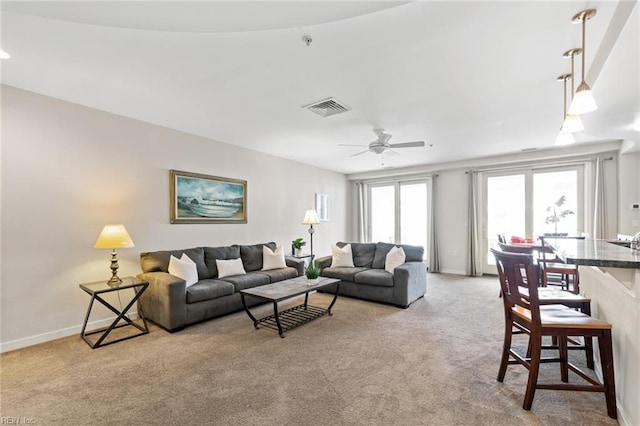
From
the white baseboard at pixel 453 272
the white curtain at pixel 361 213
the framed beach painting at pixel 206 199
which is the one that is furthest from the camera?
the white curtain at pixel 361 213

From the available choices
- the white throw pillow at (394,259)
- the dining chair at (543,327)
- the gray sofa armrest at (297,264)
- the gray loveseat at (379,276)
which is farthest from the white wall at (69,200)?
the dining chair at (543,327)

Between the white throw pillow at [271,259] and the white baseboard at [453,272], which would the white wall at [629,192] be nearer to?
the white baseboard at [453,272]

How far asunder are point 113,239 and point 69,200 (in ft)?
2.42

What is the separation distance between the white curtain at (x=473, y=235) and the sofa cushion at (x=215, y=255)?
16.5ft

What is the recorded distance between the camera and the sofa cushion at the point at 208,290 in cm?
343

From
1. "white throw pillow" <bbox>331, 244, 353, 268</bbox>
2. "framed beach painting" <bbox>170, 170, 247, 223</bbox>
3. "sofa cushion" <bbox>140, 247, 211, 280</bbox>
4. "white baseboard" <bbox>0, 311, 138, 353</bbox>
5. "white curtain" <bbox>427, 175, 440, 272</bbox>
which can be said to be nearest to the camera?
"white baseboard" <bbox>0, 311, 138, 353</bbox>

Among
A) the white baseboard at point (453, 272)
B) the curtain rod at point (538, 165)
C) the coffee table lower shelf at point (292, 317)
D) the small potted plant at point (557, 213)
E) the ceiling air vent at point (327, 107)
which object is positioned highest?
the ceiling air vent at point (327, 107)

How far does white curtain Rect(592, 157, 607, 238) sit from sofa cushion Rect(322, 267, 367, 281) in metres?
4.17

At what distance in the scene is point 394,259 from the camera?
4602 millimetres

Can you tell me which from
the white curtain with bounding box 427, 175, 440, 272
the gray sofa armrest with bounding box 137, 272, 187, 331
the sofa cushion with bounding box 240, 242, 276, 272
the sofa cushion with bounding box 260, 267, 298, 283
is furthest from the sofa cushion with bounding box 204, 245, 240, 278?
the white curtain with bounding box 427, 175, 440, 272

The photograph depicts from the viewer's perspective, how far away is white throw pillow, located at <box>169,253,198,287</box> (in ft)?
11.8

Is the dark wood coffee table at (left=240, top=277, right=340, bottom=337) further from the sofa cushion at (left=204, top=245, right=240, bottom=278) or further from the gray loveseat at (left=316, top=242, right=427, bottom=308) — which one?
the sofa cushion at (left=204, top=245, right=240, bottom=278)

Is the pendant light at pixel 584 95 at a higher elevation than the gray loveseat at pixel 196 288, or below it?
higher

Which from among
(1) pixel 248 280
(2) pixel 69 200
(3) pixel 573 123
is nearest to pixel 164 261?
(1) pixel 248 280
